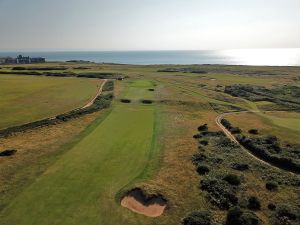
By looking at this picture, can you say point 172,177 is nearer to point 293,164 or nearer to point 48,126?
point 293,164

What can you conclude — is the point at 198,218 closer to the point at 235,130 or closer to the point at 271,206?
the point at 271,206

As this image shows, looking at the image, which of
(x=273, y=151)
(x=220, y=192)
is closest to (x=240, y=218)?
(x=220, y=192)

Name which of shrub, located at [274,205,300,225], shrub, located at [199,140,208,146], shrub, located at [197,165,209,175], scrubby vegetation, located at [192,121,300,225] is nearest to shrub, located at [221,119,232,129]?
scrubby vegetation, located at [192,121,300,225]

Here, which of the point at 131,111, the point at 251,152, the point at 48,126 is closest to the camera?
the point at 251,152

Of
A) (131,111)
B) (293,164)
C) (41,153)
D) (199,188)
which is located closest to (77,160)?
(41,153)

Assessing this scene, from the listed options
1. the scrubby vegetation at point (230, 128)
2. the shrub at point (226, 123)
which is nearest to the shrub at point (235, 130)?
the scrubby vegetation at point (230, 128)

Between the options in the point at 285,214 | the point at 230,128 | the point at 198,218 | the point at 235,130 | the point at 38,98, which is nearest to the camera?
the point at 198,218
